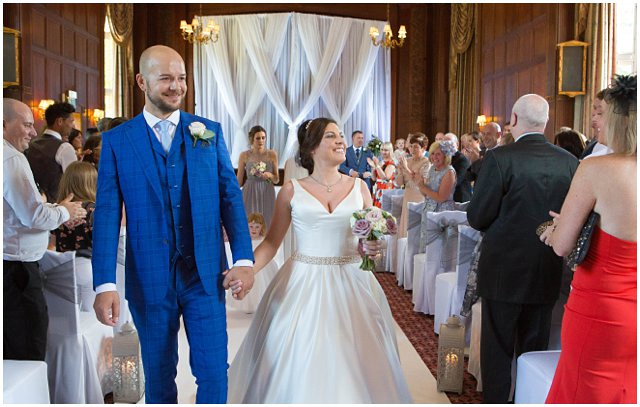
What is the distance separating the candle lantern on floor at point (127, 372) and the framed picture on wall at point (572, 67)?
8.67m

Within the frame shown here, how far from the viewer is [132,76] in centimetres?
1617

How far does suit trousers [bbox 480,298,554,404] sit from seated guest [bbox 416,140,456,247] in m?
2.54

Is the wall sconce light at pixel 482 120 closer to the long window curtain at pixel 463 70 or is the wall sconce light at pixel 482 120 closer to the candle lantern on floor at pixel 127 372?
the long window curtain at pixel 463 70

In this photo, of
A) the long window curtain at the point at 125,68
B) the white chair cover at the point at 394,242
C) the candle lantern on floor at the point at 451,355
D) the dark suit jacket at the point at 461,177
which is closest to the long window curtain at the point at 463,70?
the long window curtain at the point at 125,68

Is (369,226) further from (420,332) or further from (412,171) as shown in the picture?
(412,171)

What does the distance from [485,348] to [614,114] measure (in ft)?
5.68

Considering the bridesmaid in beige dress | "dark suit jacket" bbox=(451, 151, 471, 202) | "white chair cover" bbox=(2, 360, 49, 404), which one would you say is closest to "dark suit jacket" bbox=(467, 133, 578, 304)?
"white chair cover" bbox=(2, 360, 49, 404)

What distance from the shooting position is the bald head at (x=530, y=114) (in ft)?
11.1

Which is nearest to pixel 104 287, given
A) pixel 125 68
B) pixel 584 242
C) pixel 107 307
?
pixel 107 307

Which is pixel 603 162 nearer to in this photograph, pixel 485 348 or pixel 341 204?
pixel 341 204

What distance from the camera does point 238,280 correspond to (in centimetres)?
260

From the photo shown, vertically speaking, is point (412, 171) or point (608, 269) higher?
point (412, 171)

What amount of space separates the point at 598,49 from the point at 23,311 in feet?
29.7

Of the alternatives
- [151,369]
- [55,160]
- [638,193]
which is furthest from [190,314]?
[55,160]
